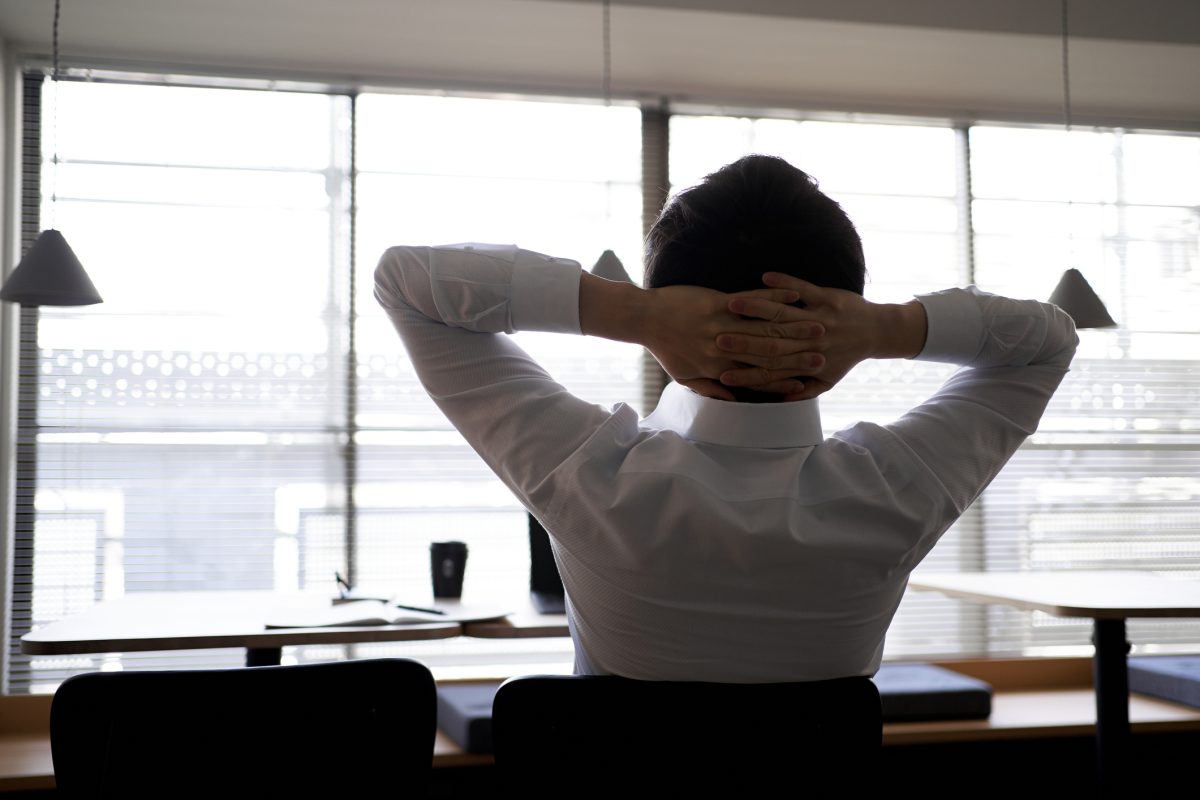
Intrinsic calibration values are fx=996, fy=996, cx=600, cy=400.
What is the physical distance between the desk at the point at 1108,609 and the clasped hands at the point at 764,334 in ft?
6.25

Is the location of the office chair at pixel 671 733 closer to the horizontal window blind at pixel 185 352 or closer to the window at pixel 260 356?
the window at pixel 260 356

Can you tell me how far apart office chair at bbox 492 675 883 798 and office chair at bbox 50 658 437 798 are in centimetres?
22

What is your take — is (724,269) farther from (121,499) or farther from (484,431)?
(121,499)

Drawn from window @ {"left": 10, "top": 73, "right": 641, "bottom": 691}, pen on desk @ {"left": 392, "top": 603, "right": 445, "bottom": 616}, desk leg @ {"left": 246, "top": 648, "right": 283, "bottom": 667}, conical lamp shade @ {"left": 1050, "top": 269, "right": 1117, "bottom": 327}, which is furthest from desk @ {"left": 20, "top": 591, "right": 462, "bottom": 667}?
conical lamp shade @ {"left": 1050, "top": 269, "right": 1117, "bottom": 327}

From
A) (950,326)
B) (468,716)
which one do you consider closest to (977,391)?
(950,326)

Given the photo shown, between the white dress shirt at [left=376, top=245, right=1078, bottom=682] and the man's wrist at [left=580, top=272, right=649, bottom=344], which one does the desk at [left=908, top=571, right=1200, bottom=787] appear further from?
the man's wrist at [left=580, top=272, right=649, bottom=344]

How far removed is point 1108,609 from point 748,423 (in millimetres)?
1970

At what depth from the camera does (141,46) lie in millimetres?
3789

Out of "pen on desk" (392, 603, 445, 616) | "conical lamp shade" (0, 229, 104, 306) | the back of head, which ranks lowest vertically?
"pen on desk" (392, 603, 445, 616)

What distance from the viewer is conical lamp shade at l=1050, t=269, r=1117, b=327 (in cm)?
338

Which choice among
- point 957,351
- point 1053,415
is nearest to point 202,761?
point 957,351

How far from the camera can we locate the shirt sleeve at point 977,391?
37.3 inches

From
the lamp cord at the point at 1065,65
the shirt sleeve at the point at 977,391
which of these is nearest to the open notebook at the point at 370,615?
the shirt sleeve at the point at 977,391

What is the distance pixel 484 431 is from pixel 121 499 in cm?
334
